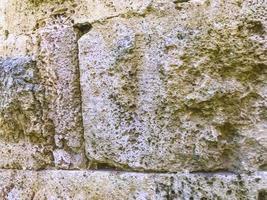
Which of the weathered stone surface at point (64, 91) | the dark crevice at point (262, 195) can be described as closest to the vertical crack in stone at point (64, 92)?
the weathered stone surface at point (64, 91)

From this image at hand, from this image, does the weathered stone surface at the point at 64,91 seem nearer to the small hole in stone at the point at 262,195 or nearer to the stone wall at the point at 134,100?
the stone wall at the point at 134,100

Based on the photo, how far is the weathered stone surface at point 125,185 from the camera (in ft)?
3.58

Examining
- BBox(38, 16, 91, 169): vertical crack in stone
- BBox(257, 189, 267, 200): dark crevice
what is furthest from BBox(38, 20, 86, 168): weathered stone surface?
BBox(257, 189, 267, 200): dark crevice

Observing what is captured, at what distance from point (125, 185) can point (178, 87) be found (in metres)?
0.31

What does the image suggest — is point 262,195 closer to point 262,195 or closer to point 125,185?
point 262,195

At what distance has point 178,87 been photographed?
1171 millimetres

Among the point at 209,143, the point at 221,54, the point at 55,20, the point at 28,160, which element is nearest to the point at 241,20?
the point at 221,54

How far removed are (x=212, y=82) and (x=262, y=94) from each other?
127 millimetres

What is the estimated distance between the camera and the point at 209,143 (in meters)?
1.14

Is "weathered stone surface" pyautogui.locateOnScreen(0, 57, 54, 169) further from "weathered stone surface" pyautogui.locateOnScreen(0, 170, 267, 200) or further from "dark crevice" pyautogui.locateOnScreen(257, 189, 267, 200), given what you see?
"dark crevice" pyautogui.locateOnScreen(257, 189, 267, 200)

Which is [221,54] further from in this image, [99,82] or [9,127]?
[9,127]

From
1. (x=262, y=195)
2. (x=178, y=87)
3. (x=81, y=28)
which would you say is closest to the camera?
(x=262, y=195)

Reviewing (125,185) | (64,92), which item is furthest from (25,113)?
(125,185)

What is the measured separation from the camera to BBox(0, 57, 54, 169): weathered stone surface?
1.44 metres
